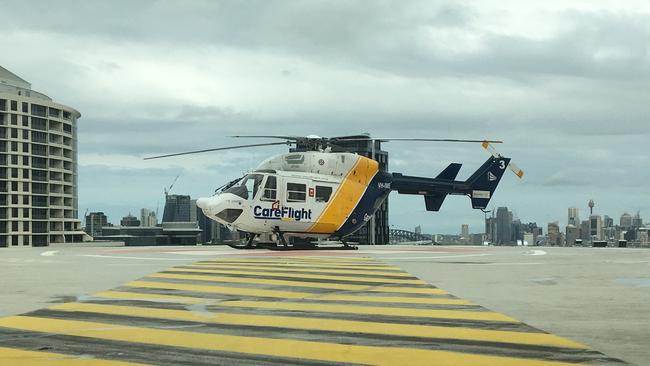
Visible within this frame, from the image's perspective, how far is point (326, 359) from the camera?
715cm

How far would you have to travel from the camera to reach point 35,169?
458ft

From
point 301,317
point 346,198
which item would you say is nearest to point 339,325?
point 301,317

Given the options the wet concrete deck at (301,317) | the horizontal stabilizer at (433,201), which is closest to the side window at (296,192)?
the horizontal stabilizer at (433,201)

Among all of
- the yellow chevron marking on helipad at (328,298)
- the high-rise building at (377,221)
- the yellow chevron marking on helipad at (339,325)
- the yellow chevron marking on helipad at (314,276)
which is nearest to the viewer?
the yellow chevron marking on helipad at (339,325)

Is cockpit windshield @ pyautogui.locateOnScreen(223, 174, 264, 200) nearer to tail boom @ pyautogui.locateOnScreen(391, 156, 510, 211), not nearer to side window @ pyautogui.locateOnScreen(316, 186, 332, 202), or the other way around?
side window @ pyautogui.locateOnScreen(316, 186, 332, 202)

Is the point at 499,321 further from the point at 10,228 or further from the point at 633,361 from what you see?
the point at 10,228

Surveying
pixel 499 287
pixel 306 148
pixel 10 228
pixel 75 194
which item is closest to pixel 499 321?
pixel 499 287

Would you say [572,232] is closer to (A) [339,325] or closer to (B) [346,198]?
(B) [346,198]

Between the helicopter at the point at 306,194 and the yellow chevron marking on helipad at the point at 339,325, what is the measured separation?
20194 millimetres

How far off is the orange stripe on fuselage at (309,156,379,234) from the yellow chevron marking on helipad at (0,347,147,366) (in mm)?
25936

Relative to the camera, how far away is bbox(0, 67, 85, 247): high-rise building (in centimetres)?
13450

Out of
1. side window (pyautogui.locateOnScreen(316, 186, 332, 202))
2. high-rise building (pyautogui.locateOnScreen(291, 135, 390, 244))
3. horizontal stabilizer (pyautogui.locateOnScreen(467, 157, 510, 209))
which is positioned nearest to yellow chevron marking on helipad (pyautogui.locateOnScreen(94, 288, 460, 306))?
side window (pyautogui.locateOnScreen(316, 186, 332, 202))

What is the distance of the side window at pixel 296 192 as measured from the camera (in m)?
32.1

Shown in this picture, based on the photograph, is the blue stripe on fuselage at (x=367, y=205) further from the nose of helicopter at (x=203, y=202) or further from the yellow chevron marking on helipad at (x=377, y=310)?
the yellow chevron marking on helipad at (x=377, y=310)
